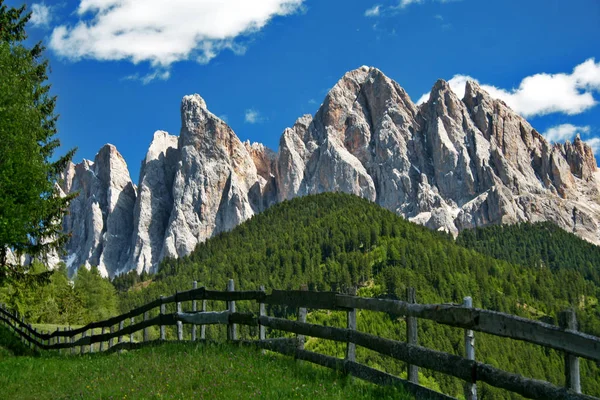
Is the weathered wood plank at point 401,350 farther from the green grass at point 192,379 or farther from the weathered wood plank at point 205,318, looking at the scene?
the weathered wood plank at point 205,318

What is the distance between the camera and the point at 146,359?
13.6 metres

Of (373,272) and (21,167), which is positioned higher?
(21,167)

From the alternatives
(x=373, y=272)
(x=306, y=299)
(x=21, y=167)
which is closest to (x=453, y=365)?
(x=306, y=299)

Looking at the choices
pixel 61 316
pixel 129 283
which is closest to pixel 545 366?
pixel 61 316

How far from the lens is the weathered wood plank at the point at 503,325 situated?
20.6 feet

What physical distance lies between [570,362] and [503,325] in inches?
38.7

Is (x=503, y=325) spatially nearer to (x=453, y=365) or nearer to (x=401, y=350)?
(x=453, y=365)

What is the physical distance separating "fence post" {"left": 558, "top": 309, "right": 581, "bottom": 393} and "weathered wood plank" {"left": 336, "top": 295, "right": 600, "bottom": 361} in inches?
5.4

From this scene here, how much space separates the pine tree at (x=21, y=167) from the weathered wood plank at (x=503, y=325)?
14.4 meters

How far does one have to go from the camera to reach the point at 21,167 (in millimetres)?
19234

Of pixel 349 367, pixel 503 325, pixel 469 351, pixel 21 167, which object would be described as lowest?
pixel 349 367

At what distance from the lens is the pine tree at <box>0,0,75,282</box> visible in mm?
18906

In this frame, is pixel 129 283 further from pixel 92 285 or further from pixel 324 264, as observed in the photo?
pixel 92 285

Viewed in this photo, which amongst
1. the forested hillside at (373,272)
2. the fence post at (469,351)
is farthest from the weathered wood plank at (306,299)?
the forested hillside at (373,272)
